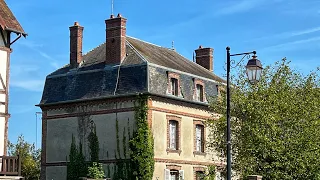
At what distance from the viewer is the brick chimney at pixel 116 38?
33.0m

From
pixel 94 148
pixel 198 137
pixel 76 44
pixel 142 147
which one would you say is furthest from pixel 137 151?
pixel 76 44

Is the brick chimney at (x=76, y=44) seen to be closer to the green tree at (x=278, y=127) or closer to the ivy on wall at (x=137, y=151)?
the ivy on wall at (x=137, y=151)

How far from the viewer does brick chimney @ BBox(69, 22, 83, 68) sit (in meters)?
34.9

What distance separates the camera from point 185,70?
116 ft

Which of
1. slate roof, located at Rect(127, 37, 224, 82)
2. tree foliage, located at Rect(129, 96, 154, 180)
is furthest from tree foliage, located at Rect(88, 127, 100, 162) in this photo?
slate roof, located at Rect(127, 37, 224, 82)

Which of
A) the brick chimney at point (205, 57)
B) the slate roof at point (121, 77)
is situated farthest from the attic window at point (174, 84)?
the brick chimney at point (205, 57)

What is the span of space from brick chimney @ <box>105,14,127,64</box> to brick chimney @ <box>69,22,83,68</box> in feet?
7.09

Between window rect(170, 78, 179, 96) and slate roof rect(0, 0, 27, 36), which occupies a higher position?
slate roof rect(0, 0, 27, 36)

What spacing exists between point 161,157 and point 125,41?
6257 millimetres

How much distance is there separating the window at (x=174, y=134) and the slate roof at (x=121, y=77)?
54.9 inches

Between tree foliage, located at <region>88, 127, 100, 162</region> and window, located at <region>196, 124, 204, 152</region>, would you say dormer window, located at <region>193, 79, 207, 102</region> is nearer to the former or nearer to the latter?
window, located at <region>196, 124, 204, 152</region>

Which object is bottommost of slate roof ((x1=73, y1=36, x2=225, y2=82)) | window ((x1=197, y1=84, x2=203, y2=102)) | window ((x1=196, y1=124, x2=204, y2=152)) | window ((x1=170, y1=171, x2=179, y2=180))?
window ((x1=170, y1=171, x2=179, y2=180))

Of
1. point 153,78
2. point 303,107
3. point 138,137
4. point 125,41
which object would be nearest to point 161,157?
point 138,137

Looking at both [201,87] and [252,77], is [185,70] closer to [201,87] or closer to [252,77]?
[201,87]
